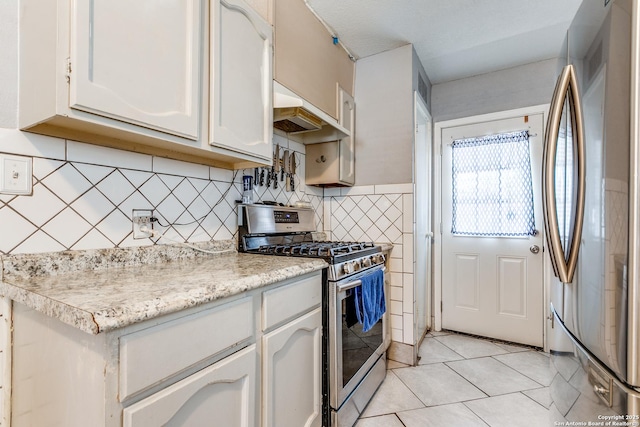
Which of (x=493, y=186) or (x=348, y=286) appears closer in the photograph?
(x=348, y=286)

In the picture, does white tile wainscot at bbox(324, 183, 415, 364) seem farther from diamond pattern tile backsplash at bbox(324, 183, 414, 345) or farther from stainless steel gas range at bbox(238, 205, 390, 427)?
stainless steel gas range at bbox(238, 205, 390, 427)

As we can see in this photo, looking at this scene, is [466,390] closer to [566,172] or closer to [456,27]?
[566,172]

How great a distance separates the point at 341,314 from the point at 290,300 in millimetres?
389

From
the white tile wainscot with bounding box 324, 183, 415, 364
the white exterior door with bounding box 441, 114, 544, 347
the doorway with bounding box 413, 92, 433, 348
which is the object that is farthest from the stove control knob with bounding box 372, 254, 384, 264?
the white exterior door with bounding box 441, 114, 544, 347

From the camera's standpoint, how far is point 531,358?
2387 mm

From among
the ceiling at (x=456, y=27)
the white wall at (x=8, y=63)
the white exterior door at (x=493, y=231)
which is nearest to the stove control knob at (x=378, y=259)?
the white exterior door at (x=493, y=231)

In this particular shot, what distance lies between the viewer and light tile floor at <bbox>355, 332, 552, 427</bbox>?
1652mm

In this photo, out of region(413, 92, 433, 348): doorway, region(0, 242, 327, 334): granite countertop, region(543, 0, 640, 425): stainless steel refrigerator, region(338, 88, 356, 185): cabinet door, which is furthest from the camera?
region(413, 92, 433, 348): doorway

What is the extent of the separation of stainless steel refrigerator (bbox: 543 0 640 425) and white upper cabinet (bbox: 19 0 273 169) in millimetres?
1299

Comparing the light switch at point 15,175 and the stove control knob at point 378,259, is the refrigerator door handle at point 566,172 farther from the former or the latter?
the light switch at point 15,175

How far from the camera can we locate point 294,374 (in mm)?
1252

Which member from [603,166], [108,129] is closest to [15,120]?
[108,129]

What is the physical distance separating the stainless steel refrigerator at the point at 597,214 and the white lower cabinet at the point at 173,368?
3.32 feet

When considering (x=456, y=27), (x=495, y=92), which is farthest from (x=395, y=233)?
(x=495, y=92)
